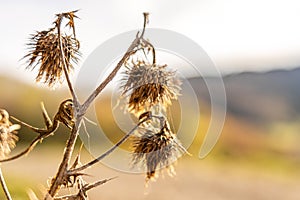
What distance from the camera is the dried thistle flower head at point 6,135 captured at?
1561 millimetres

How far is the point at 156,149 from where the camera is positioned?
5.57 ft

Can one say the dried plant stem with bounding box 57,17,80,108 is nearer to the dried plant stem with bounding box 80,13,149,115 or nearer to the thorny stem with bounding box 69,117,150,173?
the dried plant stem with bounding box 80,13,149,115

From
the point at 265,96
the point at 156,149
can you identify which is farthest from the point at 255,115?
the point at 156,149

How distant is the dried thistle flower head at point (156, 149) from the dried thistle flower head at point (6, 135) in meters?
0.37

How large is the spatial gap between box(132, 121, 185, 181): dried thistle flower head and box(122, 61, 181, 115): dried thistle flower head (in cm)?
8

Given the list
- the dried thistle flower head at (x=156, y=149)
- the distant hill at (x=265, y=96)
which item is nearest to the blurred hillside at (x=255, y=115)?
the distant hill at (x=265, y=96)

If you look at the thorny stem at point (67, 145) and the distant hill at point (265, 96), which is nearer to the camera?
the thorny stem at point (67, 145)

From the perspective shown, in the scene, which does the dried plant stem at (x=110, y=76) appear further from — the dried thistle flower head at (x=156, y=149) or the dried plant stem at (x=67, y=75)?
the dried thistle flower head at (x=156, y=149)

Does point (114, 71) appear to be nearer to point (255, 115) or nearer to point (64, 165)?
point (64, 165)

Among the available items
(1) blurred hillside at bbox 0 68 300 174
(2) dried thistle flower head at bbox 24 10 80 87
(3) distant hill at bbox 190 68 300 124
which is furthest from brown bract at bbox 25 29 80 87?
(3) distant hill at bbox 190 68 300 124

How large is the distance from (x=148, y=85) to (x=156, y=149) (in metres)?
0.20

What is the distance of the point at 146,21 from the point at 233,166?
11.4 m

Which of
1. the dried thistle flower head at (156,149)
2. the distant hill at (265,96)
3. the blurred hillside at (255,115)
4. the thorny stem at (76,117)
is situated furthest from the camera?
the distant hill at (265,96)

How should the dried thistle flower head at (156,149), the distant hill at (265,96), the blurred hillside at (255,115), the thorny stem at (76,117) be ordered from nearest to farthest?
the thorny stem at (76,117), the dried thistle flower head at (156,149), the blurred hillside at (255,115), the distant hill at (265,96)
